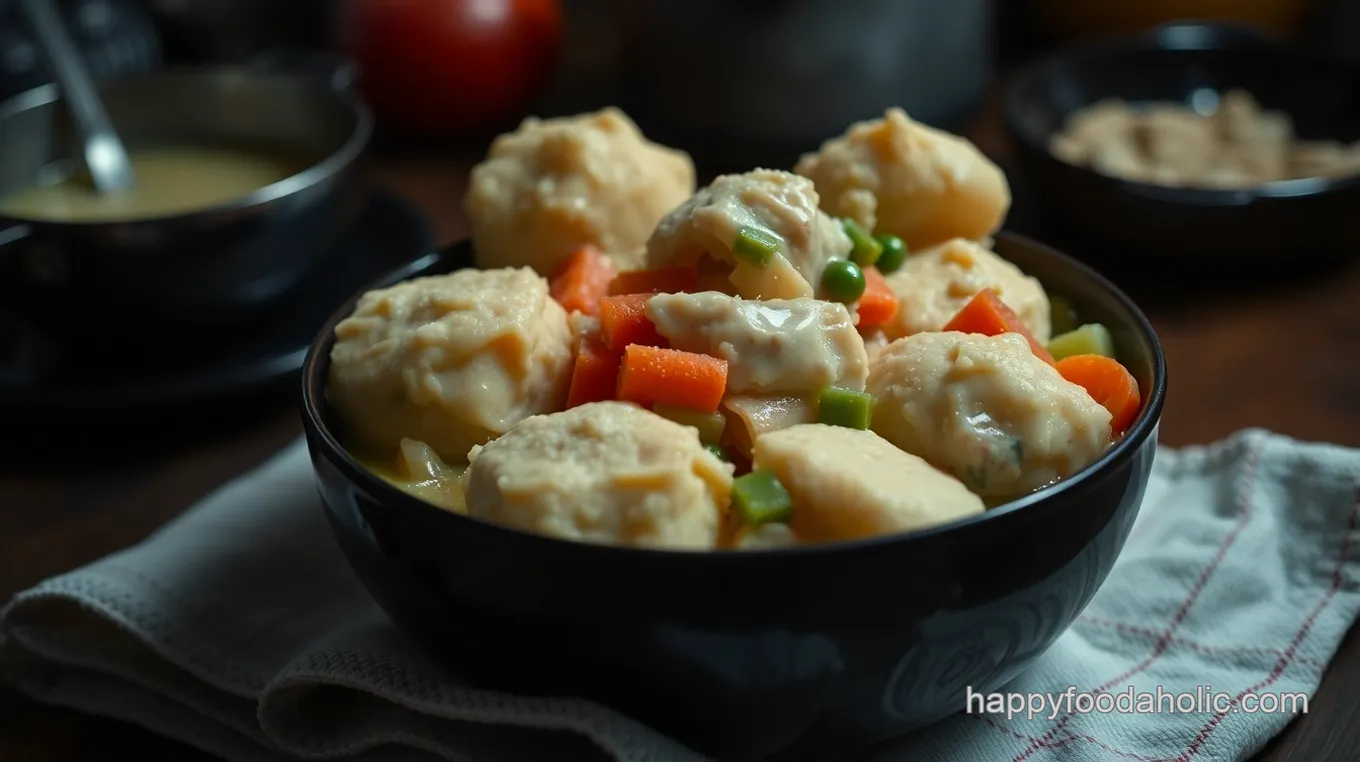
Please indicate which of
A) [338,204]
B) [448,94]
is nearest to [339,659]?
[338,204]

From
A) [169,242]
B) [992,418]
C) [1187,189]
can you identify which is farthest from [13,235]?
[1187,189]

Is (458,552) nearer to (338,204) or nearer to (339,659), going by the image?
(339,659)

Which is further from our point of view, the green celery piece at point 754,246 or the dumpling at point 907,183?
the dumpling at point 907,183

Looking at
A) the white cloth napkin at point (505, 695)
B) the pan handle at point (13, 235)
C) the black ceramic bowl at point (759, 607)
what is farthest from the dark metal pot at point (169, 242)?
the black ceramic bowl at point (759, 607)

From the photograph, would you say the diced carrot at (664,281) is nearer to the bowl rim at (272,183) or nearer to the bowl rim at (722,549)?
the bowl rim at (722,549)

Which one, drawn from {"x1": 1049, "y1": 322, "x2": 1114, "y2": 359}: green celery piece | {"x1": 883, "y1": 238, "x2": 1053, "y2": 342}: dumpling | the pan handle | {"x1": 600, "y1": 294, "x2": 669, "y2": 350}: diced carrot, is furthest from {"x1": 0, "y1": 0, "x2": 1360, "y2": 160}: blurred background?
{"x1": 600, "y1": 294, "x2": 669, "y2": 350}: diced carrot

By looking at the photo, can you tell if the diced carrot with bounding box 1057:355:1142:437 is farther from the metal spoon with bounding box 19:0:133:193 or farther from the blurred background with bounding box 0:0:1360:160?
the metal spoon with bounding box 19:0:133:193

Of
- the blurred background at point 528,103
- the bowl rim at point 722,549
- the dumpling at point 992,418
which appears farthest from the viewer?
the blurred background at point 528,103
